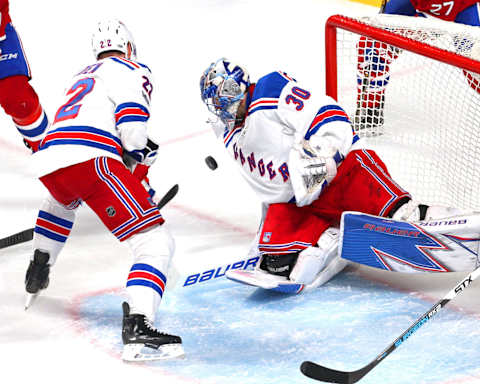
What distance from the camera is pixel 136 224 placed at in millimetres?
2654

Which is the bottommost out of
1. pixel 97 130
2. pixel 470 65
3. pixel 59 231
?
pixel 59 231

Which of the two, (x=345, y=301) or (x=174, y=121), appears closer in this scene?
(x=345, y=301)

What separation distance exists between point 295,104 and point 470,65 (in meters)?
0.53

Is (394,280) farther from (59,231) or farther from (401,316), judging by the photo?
(59,231)

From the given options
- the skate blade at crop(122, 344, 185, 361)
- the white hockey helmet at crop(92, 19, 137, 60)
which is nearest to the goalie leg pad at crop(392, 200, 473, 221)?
the skate blade at crop(122, 344, 185, 361)

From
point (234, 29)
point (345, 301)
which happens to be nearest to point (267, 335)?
point (345, 301)

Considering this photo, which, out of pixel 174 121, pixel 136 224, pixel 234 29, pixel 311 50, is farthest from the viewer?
pixel 234 29

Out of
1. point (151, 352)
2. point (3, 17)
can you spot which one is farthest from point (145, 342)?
point (3, 17)

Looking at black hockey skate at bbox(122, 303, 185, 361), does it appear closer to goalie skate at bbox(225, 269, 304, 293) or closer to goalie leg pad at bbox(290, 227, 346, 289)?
goalie skate at bbox(225, 269, 304, 293)

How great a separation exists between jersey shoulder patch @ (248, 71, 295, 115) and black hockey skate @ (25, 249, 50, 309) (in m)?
0.78

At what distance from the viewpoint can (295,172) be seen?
2799 millimetres

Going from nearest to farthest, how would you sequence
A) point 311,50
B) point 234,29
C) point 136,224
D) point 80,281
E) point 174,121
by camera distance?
point 136,224
point 80,281
point 174,121
point 311,50
point 234,29

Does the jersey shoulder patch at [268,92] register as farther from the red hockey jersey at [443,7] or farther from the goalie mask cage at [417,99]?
the red hockey jersey at [443,7]

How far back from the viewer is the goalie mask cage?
319 centimetres
